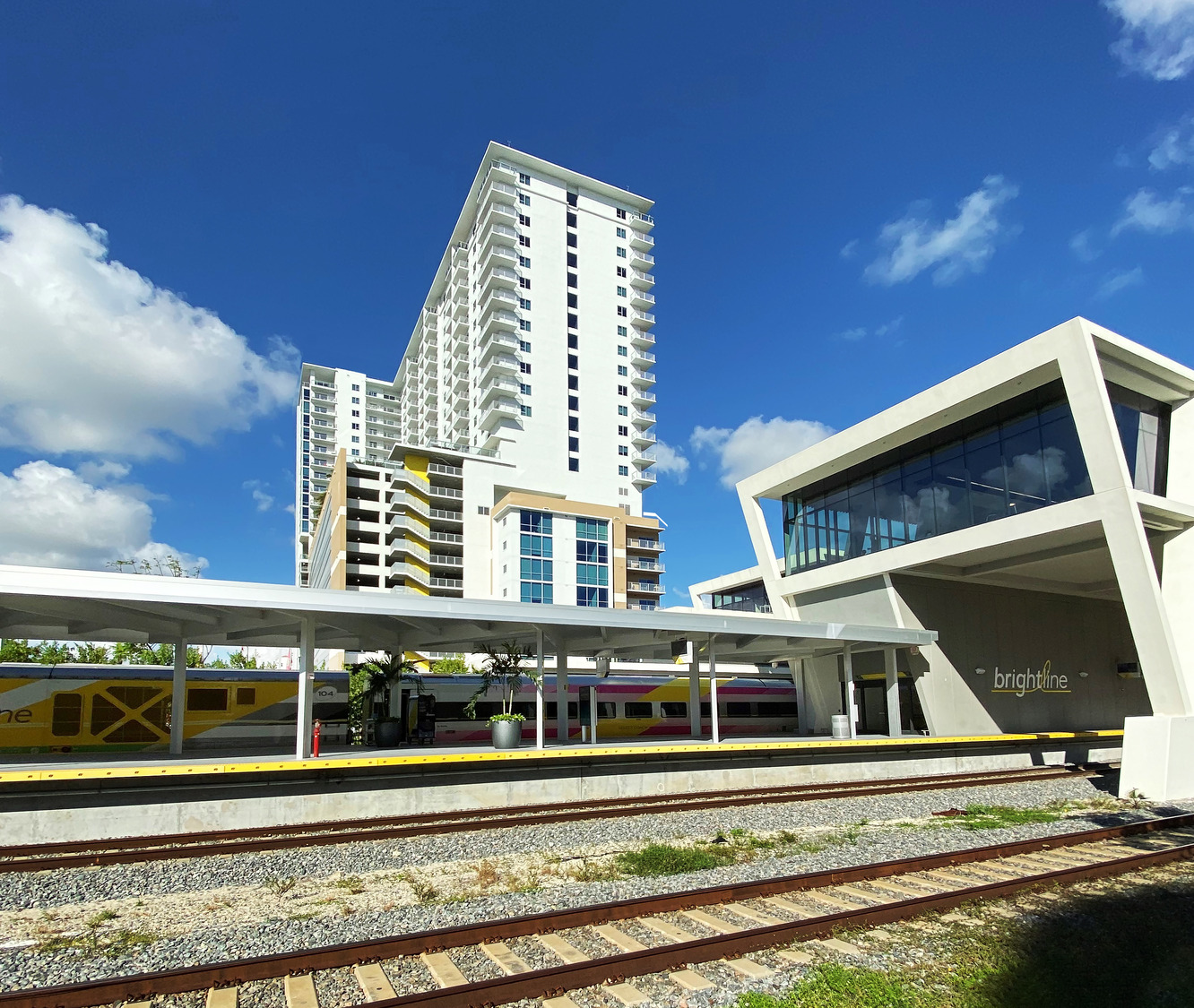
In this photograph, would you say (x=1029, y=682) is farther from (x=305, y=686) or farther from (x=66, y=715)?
(x=66, y=715)

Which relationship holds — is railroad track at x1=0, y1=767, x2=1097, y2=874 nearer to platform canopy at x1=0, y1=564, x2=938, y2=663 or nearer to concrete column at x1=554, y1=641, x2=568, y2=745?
platform canopy at x1=0, y1=564, x2=938, y2=663

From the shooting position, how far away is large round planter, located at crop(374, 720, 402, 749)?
21.4 meters

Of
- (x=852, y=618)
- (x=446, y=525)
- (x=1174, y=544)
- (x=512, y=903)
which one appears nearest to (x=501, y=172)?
(x=446, y=525)

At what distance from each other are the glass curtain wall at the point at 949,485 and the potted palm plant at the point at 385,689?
17158 millimetres

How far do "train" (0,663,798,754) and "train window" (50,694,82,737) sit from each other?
25 millimetres

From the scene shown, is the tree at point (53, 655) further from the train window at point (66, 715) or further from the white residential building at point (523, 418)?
the white residential building at point (523, 418)

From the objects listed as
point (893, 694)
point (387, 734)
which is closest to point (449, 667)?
point (893, 694)

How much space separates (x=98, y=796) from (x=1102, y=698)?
35154mm

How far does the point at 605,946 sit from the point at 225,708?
66.4ft

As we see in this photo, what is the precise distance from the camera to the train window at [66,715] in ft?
73.5

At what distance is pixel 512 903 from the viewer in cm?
913

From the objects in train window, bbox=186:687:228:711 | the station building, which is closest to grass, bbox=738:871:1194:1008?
the station building

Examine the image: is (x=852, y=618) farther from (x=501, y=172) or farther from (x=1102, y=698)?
(x=501, y=172)

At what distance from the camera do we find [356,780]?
54.1 feet
